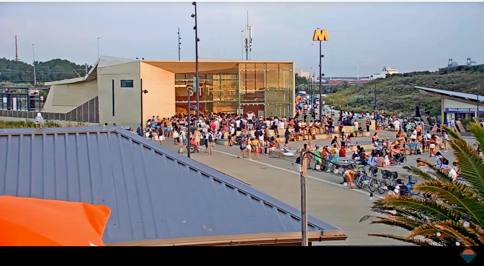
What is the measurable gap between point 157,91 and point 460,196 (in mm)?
32987

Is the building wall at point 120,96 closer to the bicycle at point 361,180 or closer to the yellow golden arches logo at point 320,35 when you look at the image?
the yellow golden arches logo at point 320,35

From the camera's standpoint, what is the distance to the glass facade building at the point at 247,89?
42094 millimetres

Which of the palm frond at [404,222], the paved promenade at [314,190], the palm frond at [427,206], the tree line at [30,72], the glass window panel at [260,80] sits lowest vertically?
the paved promenade at [314,190]

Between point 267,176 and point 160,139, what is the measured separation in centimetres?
850

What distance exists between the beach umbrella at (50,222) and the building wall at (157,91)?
2937 centimetres

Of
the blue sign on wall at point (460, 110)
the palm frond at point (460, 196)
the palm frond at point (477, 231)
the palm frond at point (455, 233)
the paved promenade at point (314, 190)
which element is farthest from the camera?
the blue sign on wall at point (460, 110)

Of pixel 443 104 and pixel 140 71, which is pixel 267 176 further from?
pixel 443 104

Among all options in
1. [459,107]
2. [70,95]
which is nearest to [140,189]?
[459,107]

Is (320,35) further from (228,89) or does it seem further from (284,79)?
(228,89)

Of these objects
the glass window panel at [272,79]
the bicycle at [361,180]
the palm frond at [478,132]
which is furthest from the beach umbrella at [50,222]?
the glass window panel at [272,79]
